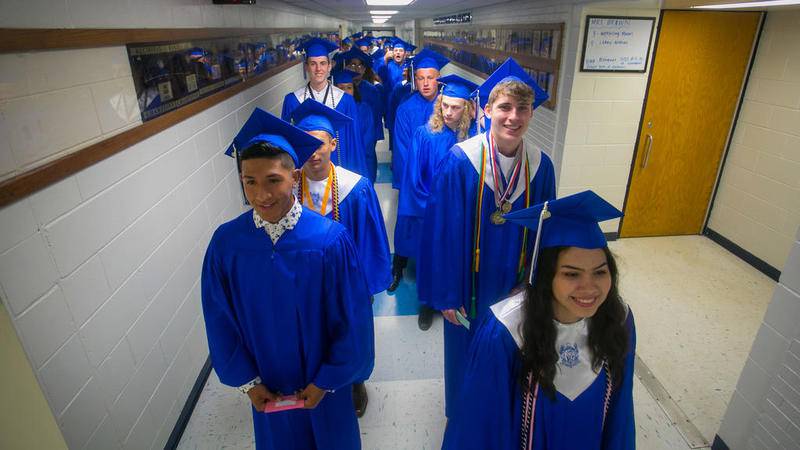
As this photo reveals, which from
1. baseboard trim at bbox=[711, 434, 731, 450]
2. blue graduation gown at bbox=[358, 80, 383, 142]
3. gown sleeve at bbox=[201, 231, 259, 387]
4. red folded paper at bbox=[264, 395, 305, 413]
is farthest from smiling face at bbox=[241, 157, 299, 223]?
blue graduation gown at bbox=[358, 80, 383, 142]

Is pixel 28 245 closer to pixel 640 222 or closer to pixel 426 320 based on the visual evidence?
pixel 426 320

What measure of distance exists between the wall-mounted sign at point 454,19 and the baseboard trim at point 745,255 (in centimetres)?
638

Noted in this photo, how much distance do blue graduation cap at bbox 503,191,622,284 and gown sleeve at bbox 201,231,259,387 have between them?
979 millimetres

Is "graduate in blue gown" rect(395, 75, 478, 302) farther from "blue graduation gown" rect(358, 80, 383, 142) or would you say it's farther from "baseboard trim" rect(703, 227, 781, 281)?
"baseboard trim" rect(703, 227, 781, 281)

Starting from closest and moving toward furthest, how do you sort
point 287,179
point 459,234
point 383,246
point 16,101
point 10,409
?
point 10,409 → point 16,101 → point 287,179 → point 459,234 → point 383,246

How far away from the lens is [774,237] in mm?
3738

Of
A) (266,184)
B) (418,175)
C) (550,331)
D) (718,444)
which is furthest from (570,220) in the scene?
(418,175)

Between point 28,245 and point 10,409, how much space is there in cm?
59

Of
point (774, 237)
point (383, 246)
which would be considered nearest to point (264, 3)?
point (383, 246)

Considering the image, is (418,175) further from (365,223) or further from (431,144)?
(365,223)

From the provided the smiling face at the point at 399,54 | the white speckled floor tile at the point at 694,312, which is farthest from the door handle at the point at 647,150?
the smiling face at the point at 399,54

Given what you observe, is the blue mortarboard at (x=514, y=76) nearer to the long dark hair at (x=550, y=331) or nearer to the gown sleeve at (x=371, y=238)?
the gown sleeve at (x=371, y=238)

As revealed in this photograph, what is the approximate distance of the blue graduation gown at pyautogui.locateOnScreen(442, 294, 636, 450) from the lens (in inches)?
50.0

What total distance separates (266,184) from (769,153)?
4342 mm
